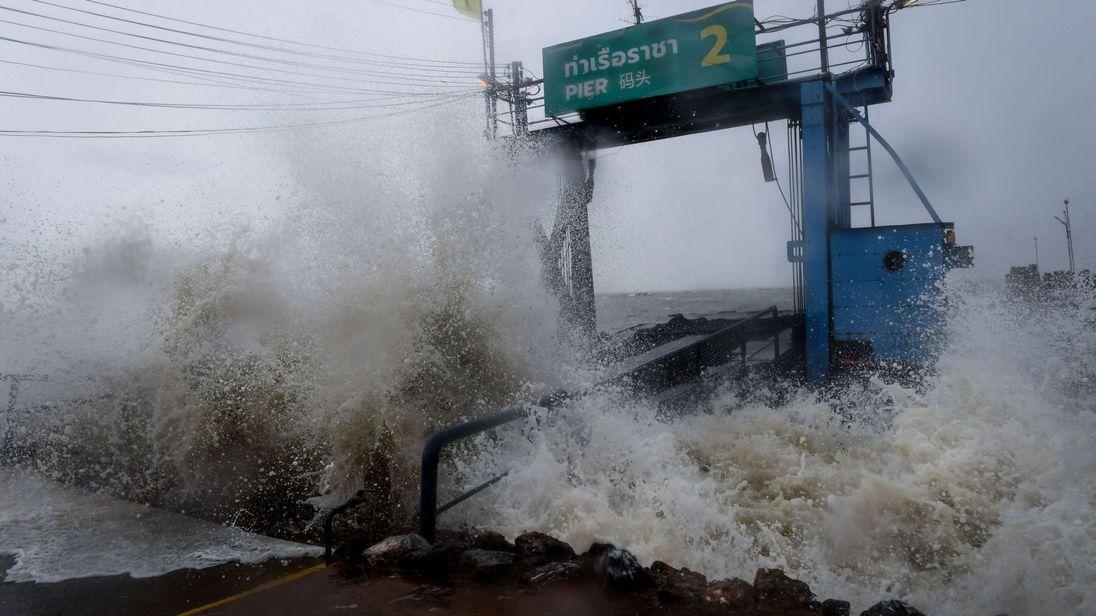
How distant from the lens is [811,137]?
384 inches

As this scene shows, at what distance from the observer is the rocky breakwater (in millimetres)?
2730

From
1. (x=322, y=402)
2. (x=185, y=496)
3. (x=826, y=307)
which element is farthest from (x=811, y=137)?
(x=185, y=496)

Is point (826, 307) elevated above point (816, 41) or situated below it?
below

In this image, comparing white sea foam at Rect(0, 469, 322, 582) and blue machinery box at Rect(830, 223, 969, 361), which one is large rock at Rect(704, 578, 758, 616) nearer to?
white sea foam at Rect(0, 469, 322, 582)

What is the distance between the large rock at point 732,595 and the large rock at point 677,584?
41 millimetres

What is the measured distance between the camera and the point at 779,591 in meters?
2.80

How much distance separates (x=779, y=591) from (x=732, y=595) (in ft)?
0.74

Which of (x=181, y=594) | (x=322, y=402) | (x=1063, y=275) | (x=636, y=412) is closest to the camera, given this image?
(x=181, y=594)

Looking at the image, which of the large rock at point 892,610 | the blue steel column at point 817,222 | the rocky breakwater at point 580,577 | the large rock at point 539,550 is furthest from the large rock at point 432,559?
the blue steel column at point 817,222

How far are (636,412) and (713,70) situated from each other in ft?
21.3

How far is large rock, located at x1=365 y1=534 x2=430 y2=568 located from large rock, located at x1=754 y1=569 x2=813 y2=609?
1.74 m

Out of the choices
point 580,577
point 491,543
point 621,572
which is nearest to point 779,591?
point 621,572

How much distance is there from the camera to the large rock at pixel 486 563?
3.14 meters

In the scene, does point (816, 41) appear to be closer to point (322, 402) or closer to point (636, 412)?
point (636, 412)
